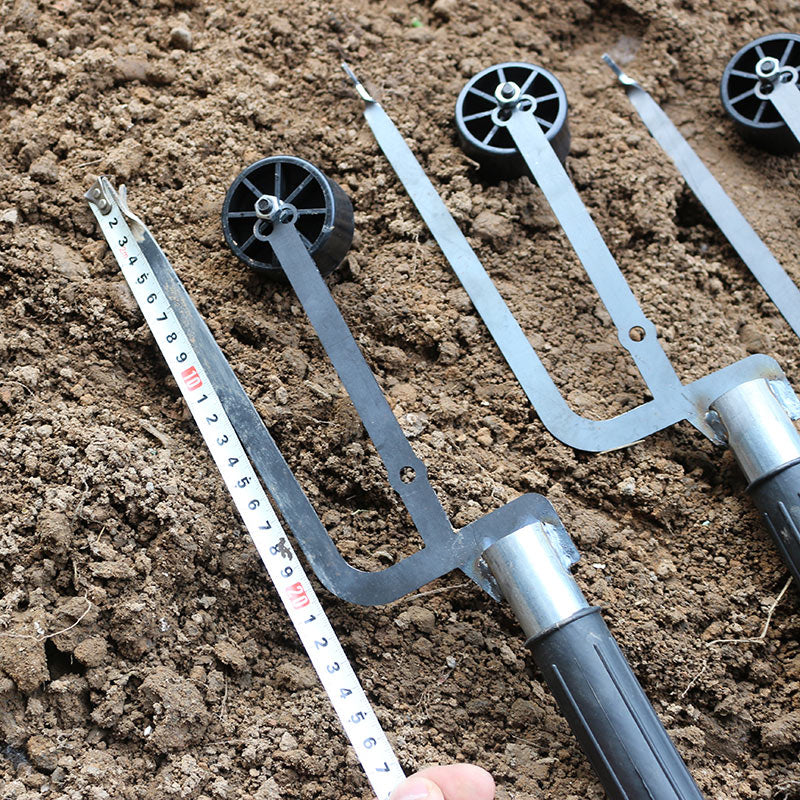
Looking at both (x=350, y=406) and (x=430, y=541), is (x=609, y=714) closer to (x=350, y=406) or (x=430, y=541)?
(x=430, y=541)

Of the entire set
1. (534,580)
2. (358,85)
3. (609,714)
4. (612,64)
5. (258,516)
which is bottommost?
(609,714)

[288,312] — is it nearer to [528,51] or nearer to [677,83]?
[528,51]

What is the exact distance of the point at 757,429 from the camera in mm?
2018

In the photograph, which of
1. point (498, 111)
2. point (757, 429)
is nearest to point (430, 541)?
point (757, 429)

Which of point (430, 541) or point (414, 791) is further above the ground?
point (430, 541)

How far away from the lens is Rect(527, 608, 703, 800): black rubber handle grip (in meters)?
1.71

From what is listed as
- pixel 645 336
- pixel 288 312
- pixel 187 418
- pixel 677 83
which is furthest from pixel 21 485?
pixel 677 83

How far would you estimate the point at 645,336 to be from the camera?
2291 millimetres

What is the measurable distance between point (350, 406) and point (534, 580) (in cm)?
64

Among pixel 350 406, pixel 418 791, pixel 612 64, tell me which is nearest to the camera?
pixel 418 791

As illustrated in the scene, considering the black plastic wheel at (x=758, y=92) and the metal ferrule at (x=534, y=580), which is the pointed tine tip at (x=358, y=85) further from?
the metal ferrule at (x=534, y=580)

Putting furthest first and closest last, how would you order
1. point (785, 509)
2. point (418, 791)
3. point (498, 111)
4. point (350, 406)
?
point (498, 111) → point (350, 406) → point (785, 509) → point (418, 791)

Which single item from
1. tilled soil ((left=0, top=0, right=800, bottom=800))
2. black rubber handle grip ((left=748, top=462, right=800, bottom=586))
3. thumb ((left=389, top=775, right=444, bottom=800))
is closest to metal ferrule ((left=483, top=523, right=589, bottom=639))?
tilled soil ((left=0, top=0, right=800, bottom=800))

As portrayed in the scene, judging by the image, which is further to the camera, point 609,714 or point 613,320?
point 613,320
